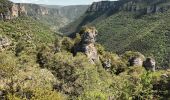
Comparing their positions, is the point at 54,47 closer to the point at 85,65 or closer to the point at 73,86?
the point at 85,65

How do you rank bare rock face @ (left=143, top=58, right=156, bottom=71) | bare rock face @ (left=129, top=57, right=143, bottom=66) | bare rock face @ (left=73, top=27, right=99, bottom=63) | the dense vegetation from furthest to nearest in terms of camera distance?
bare rock face @ (left=129, top=57, right=143, bottom=66) → bare rock face @ (left=143, top=58, right=156, bottom=71) → bare rock face @ (left=73, top=27, right=99, bottom=63) → the dense vegetation

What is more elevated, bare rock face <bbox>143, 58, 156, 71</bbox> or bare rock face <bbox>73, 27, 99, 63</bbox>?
bare rock face <bbox>73, 27, 99, 63</bbox>

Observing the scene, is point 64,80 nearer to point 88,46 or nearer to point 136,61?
A: point 88,46

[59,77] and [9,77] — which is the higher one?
[9,77]

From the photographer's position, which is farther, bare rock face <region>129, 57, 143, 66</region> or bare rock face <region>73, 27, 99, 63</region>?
bare rock face <region>129, 57, 143, 66</region>

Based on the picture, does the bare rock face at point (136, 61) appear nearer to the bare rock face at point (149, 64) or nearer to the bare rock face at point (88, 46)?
the bare rock face at point (149, 64)

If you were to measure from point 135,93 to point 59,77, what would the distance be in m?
18.5

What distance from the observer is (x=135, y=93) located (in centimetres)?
→ 7388

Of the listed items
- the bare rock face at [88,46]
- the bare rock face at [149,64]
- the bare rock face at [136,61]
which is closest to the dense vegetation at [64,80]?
the bare rock face at [88,46]

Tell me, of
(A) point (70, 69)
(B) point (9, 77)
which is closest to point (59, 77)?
(A) point (70, 69)

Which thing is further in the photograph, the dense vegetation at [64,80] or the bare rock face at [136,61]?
the bare rock face at [136,61]

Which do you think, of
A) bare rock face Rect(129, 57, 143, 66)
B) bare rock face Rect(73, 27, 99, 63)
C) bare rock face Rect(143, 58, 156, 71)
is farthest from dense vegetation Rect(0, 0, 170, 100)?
bare rock face Rect(143, 58, 156, 71)

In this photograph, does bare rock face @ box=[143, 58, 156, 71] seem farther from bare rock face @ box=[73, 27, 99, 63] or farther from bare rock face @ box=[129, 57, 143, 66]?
bare rock face @ box=[73, 27, 99, 63]

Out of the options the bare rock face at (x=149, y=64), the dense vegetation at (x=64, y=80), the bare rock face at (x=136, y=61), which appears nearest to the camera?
the dense vegetation at (x=64, y=80)
